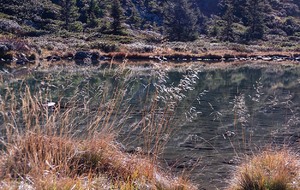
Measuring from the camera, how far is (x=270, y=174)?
5.90 metres

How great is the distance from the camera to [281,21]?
107 m

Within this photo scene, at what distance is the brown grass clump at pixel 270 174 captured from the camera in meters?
5.74

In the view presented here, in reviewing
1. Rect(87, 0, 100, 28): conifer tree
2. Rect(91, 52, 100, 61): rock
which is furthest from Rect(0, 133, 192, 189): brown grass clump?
Rect(87, 0, 100, 28): conifer tree

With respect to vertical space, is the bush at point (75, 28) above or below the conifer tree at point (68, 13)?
below

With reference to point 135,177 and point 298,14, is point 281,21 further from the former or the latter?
point 135,177

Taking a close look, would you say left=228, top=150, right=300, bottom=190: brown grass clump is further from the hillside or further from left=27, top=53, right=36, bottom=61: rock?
left=27, top=53, right=36, bottom=61: rock

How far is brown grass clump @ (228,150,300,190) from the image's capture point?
5738mm

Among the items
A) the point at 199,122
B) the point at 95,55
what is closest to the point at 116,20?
the point at 95,55

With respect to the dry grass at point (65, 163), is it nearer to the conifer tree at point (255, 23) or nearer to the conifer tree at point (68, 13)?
the conifer tree at point (68, 13)

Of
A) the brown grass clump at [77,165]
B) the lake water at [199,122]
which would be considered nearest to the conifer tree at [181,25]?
the lake water at [199,122]

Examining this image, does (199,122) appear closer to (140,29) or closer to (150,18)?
(140,29)

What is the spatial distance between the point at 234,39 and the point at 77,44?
37.5m

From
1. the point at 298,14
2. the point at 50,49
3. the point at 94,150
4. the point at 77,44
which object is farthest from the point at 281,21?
the point at 94,150

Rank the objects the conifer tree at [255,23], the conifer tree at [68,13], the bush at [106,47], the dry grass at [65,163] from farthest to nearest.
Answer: the conifer tree at [255,23] → the conifer tree at [68,13] → the bush at [106,47] → the dry grass at [65,163]
